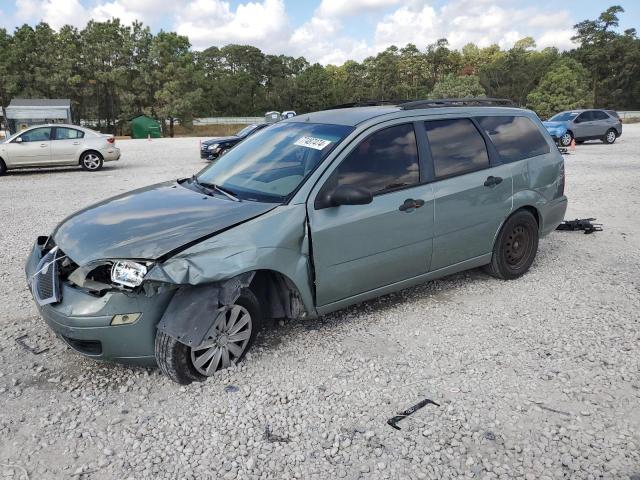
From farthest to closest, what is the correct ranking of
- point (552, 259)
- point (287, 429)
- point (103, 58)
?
point (103, 58) < point (552, 259) < point (287, 429)

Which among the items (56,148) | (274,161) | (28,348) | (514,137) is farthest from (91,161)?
(514,137)

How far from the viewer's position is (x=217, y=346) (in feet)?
11.4

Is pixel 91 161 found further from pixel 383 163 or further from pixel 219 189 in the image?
pixel 383 163

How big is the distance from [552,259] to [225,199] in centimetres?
399

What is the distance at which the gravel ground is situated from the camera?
2719 millimetres

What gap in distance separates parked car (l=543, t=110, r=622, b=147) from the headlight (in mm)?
21206

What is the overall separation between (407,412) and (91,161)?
48.0ft

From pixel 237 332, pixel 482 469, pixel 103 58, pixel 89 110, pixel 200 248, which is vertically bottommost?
pixel 482 469

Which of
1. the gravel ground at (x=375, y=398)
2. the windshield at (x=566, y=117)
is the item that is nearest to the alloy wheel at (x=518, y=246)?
the gravel ground at (x=375, y=398)

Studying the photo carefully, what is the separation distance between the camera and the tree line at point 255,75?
53.4 meters

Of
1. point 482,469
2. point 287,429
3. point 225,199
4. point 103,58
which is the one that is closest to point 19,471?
point 287,429

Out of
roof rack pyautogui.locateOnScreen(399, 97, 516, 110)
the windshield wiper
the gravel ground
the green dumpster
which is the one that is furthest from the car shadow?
the green dumpster

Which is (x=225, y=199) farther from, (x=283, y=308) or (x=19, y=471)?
(x=19, y=471)

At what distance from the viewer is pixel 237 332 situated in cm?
356
